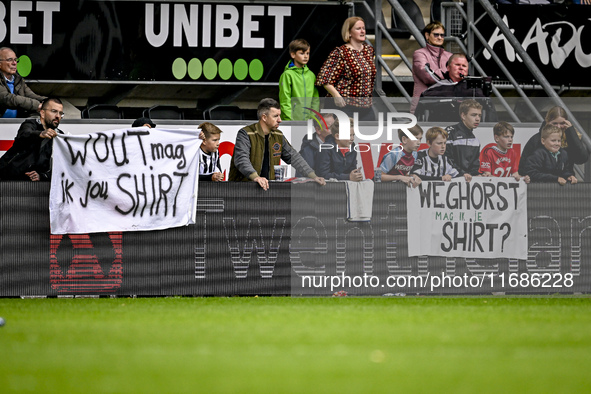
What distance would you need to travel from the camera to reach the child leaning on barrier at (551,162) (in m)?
11.1

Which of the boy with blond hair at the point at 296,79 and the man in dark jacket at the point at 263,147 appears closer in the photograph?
the man in dark jacket at the point at 263,147

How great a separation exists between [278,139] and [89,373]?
21.3 ft

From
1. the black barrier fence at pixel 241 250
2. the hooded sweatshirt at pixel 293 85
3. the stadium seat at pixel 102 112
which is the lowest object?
the black barrier fence at pixel 241 250

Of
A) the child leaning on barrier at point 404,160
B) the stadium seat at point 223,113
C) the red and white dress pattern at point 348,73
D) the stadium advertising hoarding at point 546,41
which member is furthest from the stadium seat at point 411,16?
the child leaning on barrier at point 404,160

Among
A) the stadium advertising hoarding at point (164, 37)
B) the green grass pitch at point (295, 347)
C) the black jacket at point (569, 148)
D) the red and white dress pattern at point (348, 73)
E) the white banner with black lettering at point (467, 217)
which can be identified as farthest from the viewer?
the stadium advertising hoarding at point (164, 37)

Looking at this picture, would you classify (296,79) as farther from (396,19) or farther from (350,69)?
(396,19)

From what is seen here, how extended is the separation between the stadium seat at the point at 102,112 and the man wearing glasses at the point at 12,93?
1153mm

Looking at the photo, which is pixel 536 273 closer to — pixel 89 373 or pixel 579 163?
pixel 579 163

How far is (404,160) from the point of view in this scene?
1094 cm

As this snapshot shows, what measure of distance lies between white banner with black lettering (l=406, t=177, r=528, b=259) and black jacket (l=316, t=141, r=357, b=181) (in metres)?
0.68

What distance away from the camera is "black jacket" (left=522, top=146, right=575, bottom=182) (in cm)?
1111

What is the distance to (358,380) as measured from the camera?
4.85 meters

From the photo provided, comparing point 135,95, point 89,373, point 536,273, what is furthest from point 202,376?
Result: point 135,95

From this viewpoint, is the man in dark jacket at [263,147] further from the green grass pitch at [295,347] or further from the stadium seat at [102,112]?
the stadium seat at [102,112]
